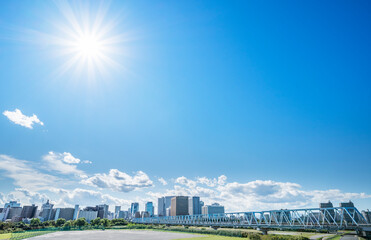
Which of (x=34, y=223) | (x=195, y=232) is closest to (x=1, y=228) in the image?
(x=34, y=223)

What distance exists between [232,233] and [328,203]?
13414 cm

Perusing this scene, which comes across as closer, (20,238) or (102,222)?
(20,238)

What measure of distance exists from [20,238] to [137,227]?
85984 millimetres

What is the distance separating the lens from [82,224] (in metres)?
142

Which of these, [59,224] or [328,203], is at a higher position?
[328,203]

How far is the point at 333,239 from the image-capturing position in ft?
222

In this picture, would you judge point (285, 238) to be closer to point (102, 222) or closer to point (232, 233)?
point (232, 233)

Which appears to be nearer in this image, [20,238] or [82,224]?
[20,238]

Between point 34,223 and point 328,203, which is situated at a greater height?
point 328,203

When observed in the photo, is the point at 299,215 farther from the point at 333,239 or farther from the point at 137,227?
the point at 137,227

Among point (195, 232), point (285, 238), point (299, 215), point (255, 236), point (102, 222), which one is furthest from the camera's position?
point (102, 222)

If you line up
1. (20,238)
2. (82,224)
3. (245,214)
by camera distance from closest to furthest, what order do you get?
(20,238)
(245,214)
(82,224)

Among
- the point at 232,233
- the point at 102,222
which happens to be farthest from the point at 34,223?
the point at 232,233

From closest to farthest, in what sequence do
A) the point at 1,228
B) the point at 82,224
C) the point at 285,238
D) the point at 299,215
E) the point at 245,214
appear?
the point at 285,238, the point at 299,215, the point at 245,214, the point at 1,228, the point at 82,224
